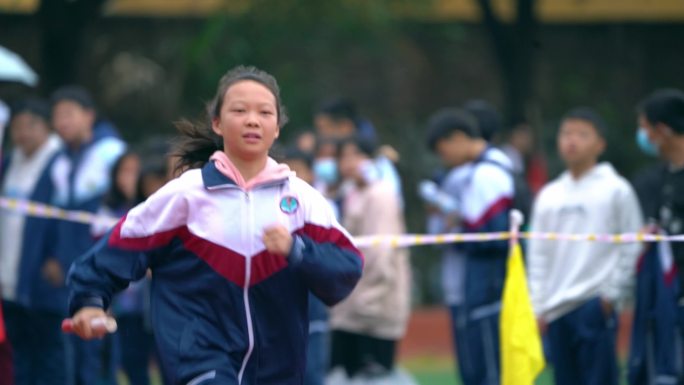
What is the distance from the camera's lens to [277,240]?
598 centimetres

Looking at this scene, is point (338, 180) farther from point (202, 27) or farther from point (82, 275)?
point (202, 27)

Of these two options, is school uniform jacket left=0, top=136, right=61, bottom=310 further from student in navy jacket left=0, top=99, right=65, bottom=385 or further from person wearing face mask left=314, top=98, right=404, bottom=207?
person wearing face mask left=314, top=98, right=404, bottom=207

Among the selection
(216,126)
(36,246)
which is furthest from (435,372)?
(216,126)

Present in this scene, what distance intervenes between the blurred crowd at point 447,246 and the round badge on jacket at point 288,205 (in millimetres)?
3223

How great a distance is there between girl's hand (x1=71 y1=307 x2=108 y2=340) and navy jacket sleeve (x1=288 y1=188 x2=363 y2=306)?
2.51 ft

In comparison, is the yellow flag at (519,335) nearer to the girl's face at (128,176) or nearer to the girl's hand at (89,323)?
the girl's hand at (89,323)

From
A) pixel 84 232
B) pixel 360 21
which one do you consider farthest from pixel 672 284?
pixel 360 21

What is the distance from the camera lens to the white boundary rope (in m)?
9.01

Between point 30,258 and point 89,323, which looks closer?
point 89,323

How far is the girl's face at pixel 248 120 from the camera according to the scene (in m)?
6.34

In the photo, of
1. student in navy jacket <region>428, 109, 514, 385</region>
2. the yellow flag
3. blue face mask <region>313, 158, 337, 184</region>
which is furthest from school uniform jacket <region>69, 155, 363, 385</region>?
blue face mask <region>313, 158, 337, 184</region>

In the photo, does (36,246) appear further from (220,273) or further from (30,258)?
(220,273)

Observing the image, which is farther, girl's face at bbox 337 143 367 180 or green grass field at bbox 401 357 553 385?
green grass field at bbox 401 357 553 385

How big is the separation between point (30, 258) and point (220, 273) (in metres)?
4.73
